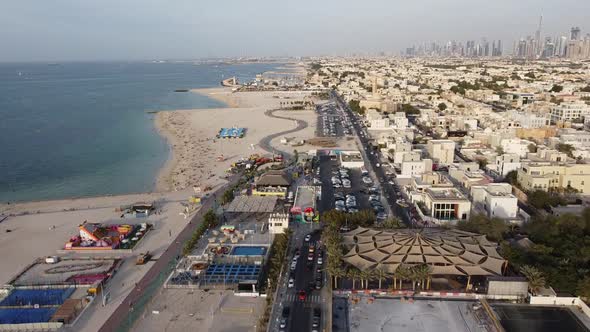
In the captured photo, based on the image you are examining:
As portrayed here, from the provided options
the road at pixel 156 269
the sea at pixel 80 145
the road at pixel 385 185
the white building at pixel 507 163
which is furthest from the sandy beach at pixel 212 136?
the white building at pixel 507 163

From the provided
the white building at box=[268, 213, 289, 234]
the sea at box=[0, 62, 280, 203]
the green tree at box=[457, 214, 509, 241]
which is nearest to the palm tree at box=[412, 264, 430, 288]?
the green tree at box=[457, 214, 509, 241]

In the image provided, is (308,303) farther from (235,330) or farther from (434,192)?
(434,192)

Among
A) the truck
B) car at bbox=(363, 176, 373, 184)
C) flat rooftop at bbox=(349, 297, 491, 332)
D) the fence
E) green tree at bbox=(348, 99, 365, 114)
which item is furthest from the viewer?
green tree at bbox=(348, 99, 365, 114)

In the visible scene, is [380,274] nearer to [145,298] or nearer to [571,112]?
[145,298]

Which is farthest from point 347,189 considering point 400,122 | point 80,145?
point 80,145

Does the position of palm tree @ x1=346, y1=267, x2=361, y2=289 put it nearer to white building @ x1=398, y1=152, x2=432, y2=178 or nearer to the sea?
white building @ x1=398, y1=152, x2=432, y2=178

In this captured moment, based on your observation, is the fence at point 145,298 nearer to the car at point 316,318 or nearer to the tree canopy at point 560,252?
the car at point 316,318

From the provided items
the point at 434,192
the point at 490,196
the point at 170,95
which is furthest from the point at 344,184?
the point at 170,95
